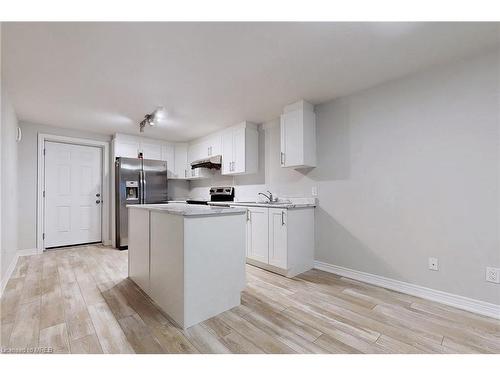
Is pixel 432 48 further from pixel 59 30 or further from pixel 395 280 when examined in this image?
pixel 59 30

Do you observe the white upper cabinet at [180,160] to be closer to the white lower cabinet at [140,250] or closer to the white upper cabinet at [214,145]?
the white upper cabinet at [214,145]

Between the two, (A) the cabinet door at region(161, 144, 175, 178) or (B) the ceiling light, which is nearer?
(B) the ceiling light

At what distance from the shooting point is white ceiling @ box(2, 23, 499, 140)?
5.82ft

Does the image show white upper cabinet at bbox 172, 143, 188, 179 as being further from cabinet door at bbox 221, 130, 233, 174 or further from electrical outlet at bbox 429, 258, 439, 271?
electrical outlet at bbox 429, 258, 439, 271

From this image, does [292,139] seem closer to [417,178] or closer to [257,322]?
[417,178]

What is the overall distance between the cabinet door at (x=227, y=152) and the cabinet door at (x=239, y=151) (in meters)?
0.08

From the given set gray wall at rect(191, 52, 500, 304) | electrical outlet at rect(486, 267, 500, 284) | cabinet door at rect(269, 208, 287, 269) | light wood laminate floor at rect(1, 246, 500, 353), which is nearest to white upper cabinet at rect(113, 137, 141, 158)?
light wood laminate floor at rect(1, 246, 500, 353)

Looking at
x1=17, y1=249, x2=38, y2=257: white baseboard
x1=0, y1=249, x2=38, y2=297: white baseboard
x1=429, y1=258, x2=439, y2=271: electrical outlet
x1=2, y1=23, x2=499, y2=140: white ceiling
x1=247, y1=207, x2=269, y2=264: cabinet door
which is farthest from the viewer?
x1=17, y1=249, x2=38, y2=257: white baseboard

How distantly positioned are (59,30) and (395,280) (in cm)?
375

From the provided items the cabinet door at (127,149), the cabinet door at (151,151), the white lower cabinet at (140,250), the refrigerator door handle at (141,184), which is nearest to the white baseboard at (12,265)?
the white lower cabinet at (140,250)

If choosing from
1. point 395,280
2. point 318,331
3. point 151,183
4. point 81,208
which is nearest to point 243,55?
point 318,331

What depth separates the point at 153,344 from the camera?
1580 millimetres

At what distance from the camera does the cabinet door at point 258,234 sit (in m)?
3.12

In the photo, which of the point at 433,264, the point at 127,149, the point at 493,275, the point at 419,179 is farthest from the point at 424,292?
the point at 127,149
